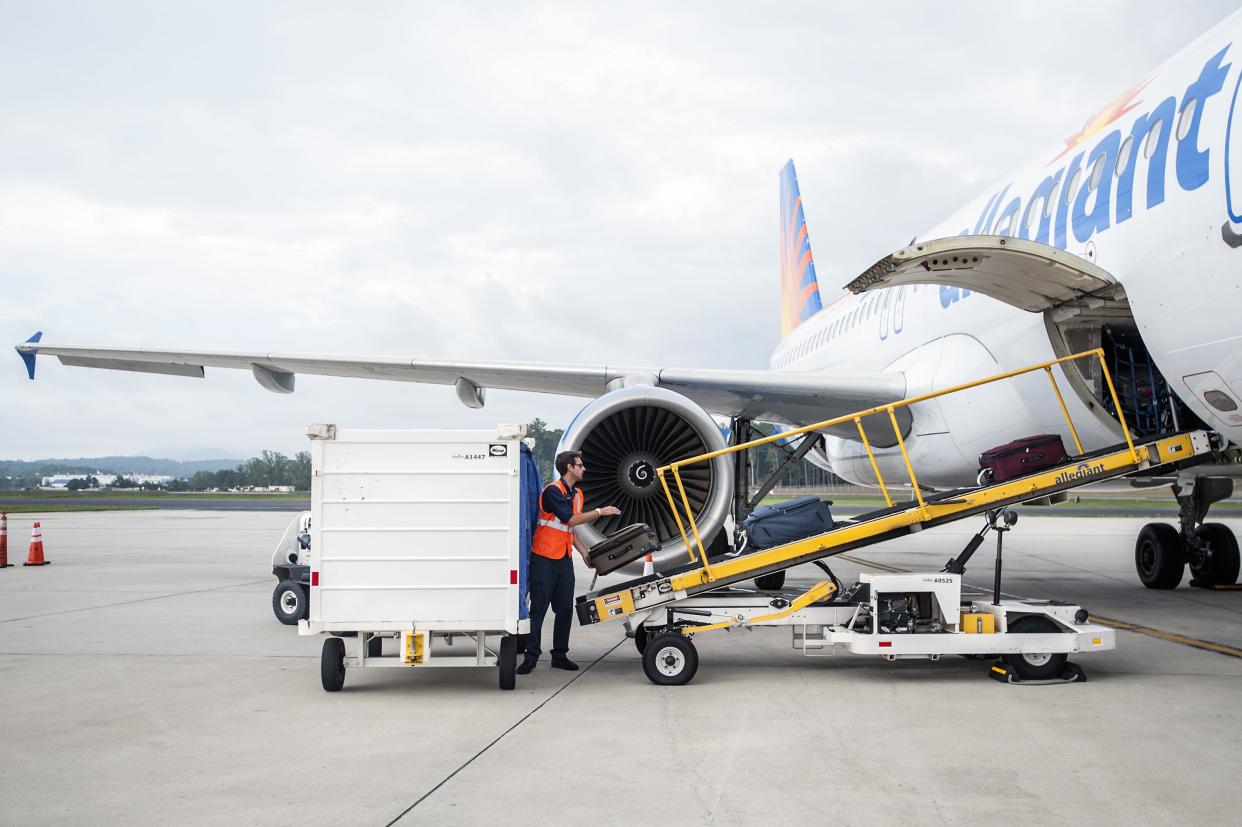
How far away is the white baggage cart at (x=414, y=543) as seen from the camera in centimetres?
606

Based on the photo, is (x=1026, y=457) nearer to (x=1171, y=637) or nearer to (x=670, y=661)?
(x=1171, y=637)

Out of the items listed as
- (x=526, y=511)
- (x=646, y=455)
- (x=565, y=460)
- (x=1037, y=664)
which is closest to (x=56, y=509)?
(x=646, y=455)

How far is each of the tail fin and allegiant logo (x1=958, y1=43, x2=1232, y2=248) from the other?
1122cm

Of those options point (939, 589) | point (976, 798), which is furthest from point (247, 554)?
point (976, 798)

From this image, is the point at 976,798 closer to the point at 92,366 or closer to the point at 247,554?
the point at 92,366

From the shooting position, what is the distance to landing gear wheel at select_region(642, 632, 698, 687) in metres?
6.26

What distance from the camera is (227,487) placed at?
429ft

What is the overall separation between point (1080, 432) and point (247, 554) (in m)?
14.9

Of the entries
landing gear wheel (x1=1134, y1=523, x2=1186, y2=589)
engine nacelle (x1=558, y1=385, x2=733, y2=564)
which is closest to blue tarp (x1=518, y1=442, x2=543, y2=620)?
engine nacelle (x1=558, y1=385, x2=733, y2=564)

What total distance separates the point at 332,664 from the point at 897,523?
374 centimetres

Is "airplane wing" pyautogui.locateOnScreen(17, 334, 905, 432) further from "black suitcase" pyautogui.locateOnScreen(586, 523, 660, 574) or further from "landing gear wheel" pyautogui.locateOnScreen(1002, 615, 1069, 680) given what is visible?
"landing gear wheel" pyautogui.locateOnScreen(1002, 615, 1069, 680)

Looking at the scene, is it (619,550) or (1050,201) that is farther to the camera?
(1050,201)

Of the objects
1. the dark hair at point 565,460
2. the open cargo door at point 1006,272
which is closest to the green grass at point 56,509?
the dark hair at point 565,460

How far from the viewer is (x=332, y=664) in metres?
6.04
